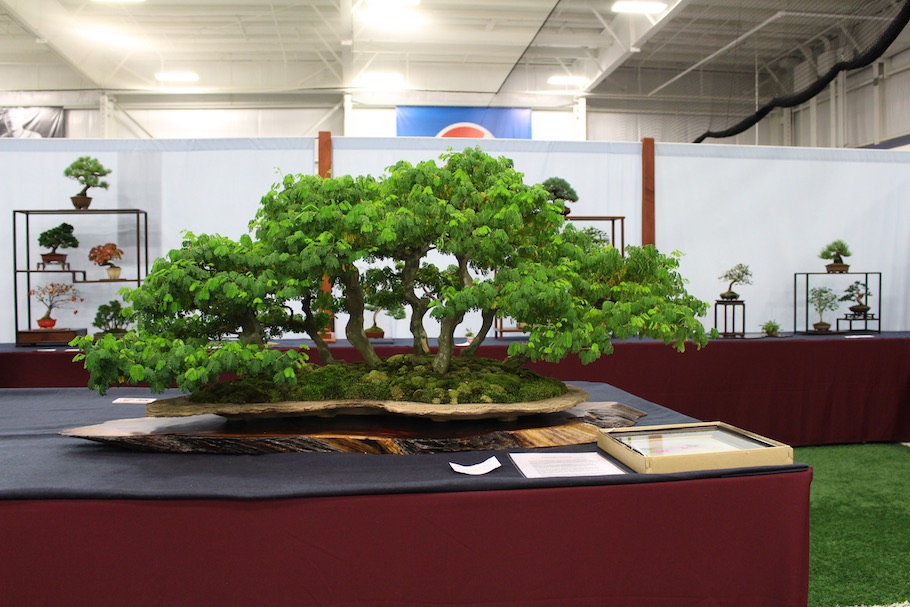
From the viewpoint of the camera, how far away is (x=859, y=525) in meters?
2.82

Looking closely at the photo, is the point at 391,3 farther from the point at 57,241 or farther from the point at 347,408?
the point at 347,408

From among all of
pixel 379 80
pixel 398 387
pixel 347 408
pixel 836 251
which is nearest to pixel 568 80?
Answer: pixel 379 80

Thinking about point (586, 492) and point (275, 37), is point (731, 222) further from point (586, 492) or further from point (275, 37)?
point (275, 37)

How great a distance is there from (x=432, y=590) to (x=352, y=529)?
0.68 feet

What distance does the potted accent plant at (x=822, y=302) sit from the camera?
4.61 metres

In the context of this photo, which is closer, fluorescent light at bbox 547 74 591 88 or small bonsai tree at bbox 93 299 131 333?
small bonsai tree at bbox 93 299 131 333

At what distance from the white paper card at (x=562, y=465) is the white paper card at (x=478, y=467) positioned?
0.06 meters

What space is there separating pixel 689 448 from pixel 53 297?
4.38 meters

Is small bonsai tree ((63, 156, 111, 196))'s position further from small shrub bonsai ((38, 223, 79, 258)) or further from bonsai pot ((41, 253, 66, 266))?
bonsai pot ((41, 253, 66, 266))

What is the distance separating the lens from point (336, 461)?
5.38 ft

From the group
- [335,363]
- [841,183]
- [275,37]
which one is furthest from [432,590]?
[275,37]

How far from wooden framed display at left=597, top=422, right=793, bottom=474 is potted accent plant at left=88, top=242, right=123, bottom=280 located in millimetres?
3552

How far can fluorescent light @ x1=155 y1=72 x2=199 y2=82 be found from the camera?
9.77 m

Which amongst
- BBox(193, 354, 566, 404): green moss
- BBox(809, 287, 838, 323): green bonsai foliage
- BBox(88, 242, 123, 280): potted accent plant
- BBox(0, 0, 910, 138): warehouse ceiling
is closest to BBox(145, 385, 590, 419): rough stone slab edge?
BBox(193, 354, 566, 404): green moss
